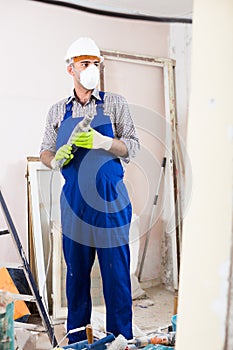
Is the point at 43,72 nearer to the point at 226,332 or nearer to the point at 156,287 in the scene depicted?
the point at 156,287

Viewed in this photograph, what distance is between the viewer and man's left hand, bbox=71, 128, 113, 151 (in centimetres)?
215

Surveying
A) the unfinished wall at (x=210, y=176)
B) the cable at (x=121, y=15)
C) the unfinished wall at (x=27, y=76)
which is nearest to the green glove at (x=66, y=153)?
the unfinished wall at (x=27, y=76)

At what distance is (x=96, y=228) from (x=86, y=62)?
843mm

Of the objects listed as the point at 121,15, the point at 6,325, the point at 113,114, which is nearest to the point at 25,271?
the point at 6,325

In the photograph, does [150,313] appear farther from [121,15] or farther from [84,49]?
[121,15]

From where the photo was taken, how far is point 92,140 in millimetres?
2152

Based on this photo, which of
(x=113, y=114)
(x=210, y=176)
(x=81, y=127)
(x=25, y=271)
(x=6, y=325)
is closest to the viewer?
(x=210, y=176)

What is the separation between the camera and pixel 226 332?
1.88 feet

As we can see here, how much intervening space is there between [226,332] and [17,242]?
1386mm

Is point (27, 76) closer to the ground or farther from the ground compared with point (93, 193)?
farther from the ground

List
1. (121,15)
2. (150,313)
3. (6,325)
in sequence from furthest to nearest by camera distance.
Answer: (121,15)
(150,313)
(6,325)

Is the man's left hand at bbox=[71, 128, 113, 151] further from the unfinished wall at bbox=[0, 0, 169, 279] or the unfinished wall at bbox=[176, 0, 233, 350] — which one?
the unfinished wall at bbox=[176, 0, 233, 350]

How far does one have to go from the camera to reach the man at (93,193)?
2.15 metres

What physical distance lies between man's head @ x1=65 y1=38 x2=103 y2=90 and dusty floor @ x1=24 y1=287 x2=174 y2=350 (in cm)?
132
